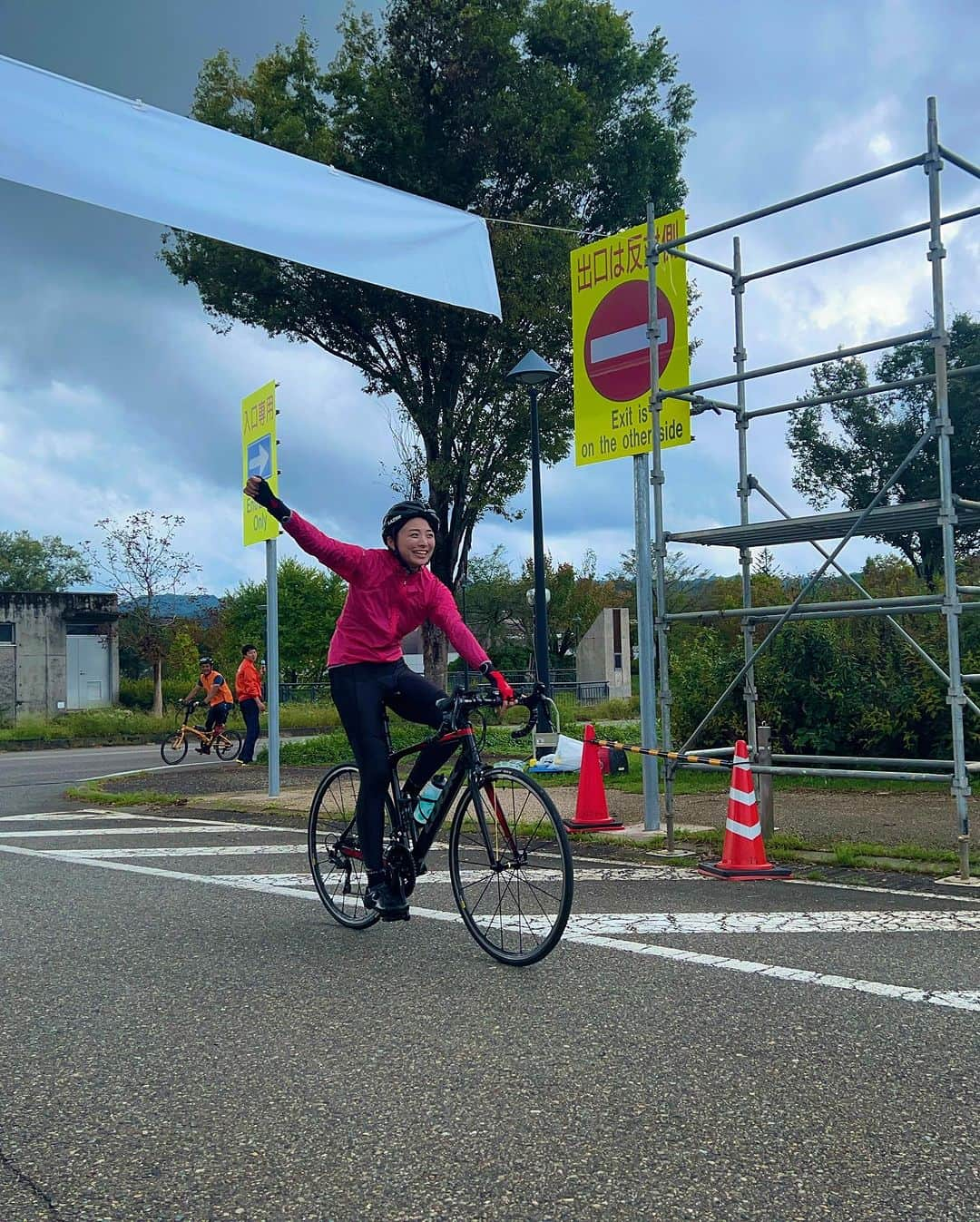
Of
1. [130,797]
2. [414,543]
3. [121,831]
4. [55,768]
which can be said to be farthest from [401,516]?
[55,768]

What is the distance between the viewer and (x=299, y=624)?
184 ft

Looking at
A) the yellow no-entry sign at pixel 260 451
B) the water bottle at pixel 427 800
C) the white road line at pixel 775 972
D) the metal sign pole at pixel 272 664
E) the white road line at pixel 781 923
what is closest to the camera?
the white road line at pixel 775 972

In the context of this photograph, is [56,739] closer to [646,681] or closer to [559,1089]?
[646,681]

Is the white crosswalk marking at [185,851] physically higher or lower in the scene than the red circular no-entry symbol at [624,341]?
lower

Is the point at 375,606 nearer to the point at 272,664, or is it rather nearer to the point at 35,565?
the point at 272,664

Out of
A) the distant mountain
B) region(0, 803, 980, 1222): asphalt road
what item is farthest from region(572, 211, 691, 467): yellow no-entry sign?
the distant mountain

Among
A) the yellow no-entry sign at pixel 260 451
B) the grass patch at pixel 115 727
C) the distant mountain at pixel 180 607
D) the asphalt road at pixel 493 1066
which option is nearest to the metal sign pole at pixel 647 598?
the asphalt road at pixel 493 1066

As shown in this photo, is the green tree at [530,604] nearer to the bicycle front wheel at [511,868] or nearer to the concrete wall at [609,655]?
the concrete wall at [609,655]

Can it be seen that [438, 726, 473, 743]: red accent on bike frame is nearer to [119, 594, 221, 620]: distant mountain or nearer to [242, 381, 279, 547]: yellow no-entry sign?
[242, 381, 279, 547]: yellow no-entry sign

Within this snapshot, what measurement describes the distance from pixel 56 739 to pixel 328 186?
24.0m

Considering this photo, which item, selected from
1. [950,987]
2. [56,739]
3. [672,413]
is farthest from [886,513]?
[56,739]

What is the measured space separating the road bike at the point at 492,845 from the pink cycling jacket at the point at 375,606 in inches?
14.2

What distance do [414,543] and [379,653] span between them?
1.71 ft

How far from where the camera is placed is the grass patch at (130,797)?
12.8m
